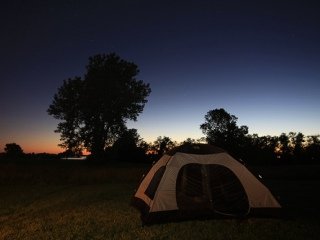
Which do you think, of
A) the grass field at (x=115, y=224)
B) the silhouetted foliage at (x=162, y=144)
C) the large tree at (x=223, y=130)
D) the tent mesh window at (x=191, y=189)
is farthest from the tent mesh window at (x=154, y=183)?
the silhouetted foliage at (x=162, y=144)

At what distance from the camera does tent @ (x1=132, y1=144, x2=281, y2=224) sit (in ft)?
27.7

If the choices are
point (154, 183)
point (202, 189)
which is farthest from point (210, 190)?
point (154, 183)

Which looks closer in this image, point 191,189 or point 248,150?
point 191,189

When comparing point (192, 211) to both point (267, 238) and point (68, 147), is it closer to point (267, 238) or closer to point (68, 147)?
point (267, 238)

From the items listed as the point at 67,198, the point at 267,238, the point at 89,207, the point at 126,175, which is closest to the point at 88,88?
the point at 126,175

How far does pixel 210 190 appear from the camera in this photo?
8.98 meters

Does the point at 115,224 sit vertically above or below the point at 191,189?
below

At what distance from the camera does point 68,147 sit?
36.7 meters

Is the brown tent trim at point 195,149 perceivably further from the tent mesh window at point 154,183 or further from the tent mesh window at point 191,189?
the tent mesh window at point 154,183

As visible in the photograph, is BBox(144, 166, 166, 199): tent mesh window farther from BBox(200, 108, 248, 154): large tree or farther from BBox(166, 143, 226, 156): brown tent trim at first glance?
BBox(200, 108, 248, 154): large tree

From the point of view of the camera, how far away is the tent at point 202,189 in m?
8.43

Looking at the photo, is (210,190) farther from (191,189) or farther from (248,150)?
(248,150)

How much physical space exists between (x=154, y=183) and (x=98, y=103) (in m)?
27.5

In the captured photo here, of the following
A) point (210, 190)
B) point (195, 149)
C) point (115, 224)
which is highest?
point (195, 149)
